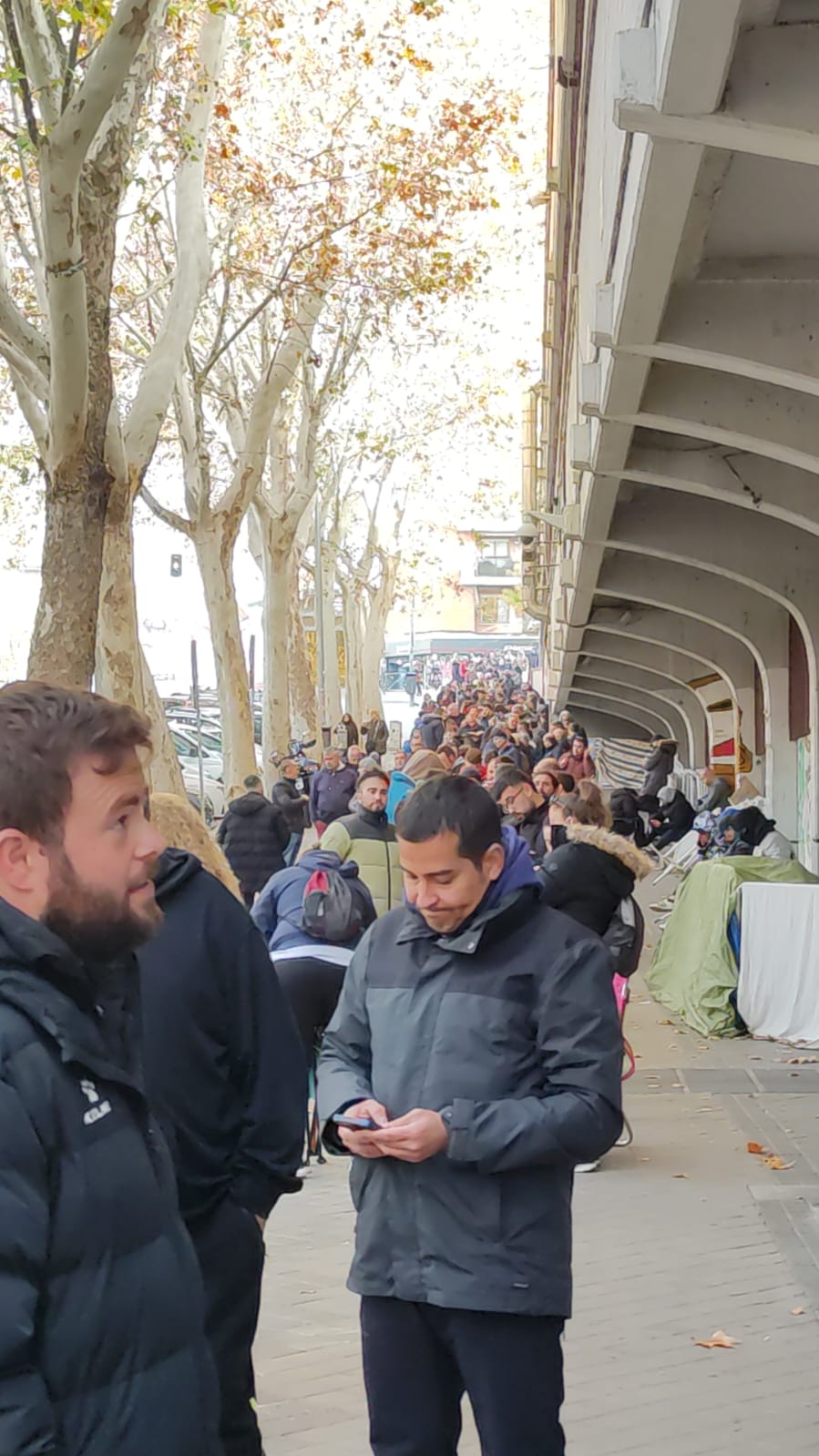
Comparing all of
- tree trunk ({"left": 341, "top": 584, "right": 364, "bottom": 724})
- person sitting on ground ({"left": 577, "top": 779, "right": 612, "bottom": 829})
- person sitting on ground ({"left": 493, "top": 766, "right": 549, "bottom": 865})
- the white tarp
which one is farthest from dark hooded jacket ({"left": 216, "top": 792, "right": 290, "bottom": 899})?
tree trunk ({"left": 341, "top": 584, "right": 364, "bottom": 724})

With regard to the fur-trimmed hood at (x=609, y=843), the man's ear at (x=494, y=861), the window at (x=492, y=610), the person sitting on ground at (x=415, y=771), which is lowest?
the fur-trimmed hood at (x=609, y=843)

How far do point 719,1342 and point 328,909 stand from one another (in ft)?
8.73

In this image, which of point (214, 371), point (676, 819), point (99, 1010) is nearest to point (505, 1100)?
point (99, 1010)

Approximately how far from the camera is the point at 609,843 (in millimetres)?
8000

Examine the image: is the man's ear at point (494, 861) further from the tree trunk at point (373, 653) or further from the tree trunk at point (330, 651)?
the tree trunk at point (373, 653)

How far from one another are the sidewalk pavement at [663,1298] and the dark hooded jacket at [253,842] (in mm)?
3493

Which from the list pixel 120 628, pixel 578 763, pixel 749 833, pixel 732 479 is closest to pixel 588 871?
pixel 732 479

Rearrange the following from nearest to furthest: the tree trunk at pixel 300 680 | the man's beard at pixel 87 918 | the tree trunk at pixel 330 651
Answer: the man's beard at pixel 87 918 → the tree trunk at pixel 330 651 → the tree trunk at pixel 300 680

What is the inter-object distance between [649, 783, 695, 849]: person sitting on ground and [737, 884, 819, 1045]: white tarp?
Result: 485 inches

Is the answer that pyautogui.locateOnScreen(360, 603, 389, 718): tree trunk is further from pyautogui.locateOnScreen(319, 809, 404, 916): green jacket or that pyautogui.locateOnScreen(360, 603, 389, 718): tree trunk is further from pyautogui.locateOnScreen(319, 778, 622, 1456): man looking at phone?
pyautogui.locateOnScreen(319, 778, 622, 1456): man looking at phone

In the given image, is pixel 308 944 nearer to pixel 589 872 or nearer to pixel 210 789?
pixel 589 872

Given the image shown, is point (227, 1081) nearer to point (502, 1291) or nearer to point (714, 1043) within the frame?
point (502, 1291)

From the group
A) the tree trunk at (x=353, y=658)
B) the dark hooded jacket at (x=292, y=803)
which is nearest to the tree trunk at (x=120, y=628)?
the dark hooded jacket at (x=292, y=803)

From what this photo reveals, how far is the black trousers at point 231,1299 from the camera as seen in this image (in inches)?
138
